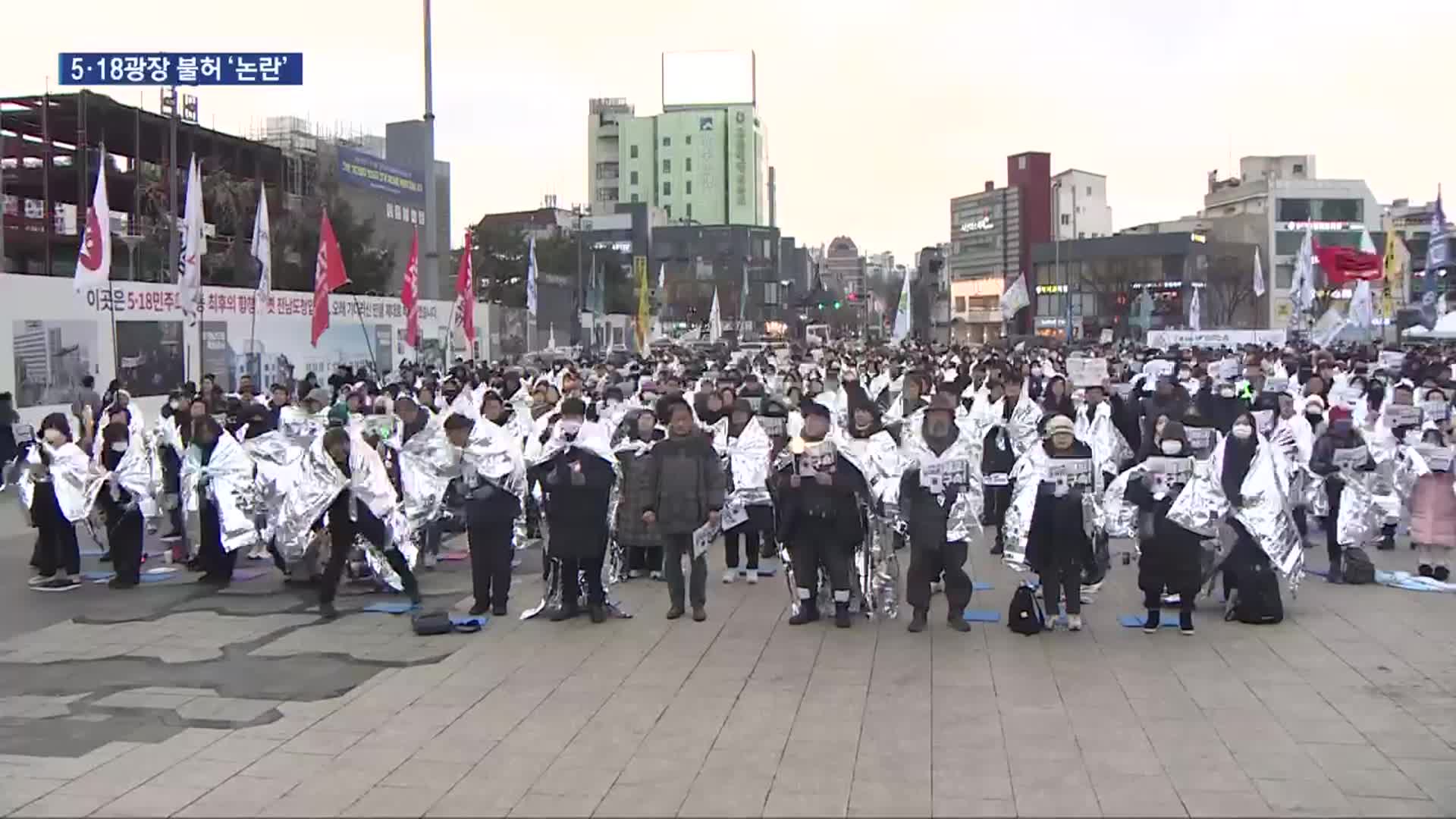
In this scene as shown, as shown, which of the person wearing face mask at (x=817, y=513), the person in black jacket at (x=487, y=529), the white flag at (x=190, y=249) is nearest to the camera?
the person wearing face mask at (x=817, y=513)

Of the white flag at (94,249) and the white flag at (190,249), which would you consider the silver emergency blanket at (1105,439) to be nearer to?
the white flag at (94,249)

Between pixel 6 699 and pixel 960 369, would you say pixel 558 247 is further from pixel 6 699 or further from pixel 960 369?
pixel 6 699

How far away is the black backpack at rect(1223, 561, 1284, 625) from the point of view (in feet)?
31.1

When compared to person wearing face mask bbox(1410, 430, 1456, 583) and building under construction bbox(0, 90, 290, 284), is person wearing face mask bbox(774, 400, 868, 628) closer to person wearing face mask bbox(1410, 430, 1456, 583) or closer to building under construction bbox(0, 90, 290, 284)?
person wearing face mask bbox(1410, 430, 1456, 583)

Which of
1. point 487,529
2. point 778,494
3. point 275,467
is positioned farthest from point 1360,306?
point 275,467

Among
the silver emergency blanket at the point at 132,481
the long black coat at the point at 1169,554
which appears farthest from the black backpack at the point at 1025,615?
the silver emergency blanket at the point at 132,481

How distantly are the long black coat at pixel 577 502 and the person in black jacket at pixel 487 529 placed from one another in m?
0.53

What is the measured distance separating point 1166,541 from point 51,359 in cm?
1752

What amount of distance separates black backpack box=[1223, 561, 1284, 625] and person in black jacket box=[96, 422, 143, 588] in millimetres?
9247

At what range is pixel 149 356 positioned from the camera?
22453 millimetres

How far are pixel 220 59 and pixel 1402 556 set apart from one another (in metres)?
14.8

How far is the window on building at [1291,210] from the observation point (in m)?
96.9

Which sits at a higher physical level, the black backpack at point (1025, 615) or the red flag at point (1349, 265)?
the red flag at point (1349, 265)

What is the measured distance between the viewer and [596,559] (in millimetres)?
9812
